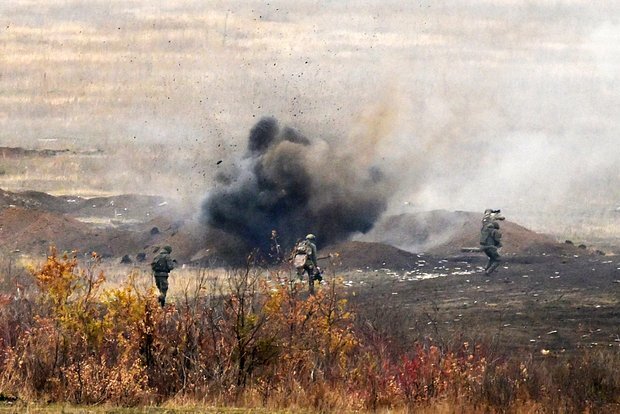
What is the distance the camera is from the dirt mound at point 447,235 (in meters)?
46.1

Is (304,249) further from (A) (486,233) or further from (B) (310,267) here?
(A) (486,233)

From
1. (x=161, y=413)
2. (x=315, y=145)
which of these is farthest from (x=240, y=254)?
(x=161, y=413)

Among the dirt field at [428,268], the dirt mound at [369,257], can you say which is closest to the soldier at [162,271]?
the dirt field at [428,268]

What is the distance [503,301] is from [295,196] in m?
14.3

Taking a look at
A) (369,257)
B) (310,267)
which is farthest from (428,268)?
(310,267)

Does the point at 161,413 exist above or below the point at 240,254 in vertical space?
below

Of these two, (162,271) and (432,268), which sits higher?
(432,268)

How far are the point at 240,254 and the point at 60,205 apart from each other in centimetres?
2247

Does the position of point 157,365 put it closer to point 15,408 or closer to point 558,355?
point 15,408

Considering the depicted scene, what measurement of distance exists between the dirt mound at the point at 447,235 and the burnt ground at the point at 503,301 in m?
2.18

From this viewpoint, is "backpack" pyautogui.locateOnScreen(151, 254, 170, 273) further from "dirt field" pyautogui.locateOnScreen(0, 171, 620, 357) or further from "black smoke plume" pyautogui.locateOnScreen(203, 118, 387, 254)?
"black smoke plume" pyautogui.locateOnScreen(203, 118, 387, 254)

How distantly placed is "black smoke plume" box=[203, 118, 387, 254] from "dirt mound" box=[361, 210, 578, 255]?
187 cm

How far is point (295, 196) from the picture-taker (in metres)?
47.4

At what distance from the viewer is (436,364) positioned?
20.6 m
